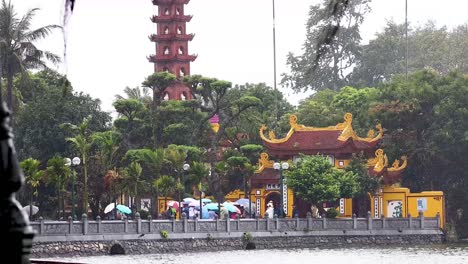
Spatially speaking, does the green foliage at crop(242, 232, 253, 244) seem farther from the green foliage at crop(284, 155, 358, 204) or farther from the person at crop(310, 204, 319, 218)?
the person at crop(310, 204, 319, 218)

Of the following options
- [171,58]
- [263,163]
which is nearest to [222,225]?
[263,163]

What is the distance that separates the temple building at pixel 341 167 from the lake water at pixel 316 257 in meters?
6.74

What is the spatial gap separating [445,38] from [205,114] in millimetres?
40310

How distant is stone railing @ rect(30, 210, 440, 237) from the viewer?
152 ft

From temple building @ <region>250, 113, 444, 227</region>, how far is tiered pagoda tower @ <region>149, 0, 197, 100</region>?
39.9 ft

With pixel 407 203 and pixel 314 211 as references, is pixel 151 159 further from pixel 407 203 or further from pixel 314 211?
pixel 407 203

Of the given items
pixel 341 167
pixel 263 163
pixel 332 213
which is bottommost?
pixel 332 213

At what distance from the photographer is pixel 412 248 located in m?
55.1

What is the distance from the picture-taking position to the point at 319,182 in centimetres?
5894

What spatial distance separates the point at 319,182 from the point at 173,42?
18.6 m

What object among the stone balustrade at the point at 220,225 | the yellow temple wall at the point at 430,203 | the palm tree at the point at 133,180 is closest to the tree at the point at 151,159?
the palm tree at the point at 133,180

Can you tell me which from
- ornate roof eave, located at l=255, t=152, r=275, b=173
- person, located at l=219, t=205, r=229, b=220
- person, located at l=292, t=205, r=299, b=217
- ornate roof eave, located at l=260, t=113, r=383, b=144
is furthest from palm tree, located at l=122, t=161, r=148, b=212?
ornate roof eave, located at l=260, t=113, r=383, b=144

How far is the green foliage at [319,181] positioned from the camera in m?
58.6

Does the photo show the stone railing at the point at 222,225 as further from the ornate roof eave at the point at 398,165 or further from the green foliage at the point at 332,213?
the ornate roof eave at the point at 398,165
